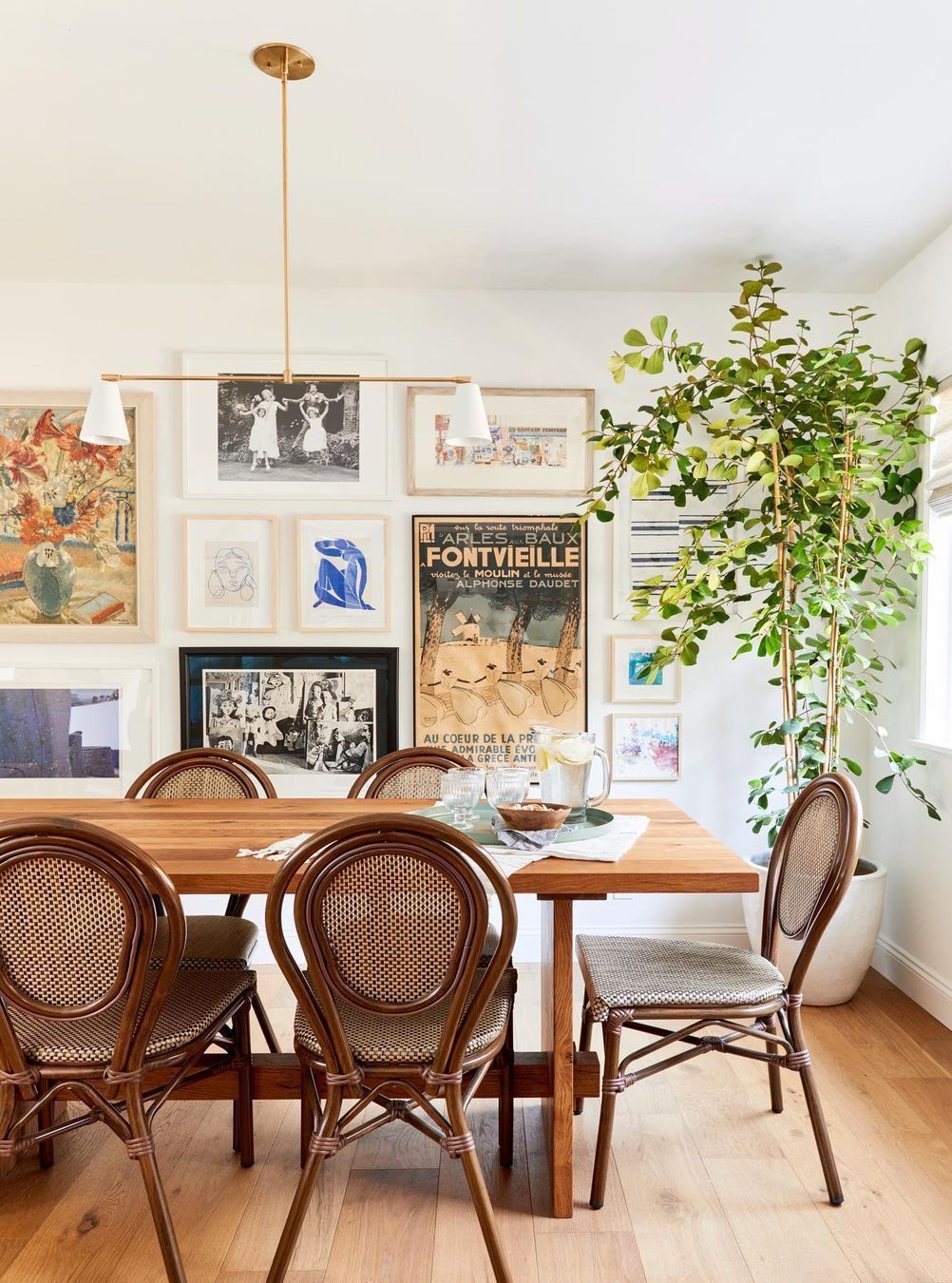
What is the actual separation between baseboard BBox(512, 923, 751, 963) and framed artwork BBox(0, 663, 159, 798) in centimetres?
164

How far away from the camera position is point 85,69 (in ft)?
7.43

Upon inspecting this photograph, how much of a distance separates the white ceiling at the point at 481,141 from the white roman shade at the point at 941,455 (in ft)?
1.86

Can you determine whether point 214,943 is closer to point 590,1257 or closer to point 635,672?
point 590,1257

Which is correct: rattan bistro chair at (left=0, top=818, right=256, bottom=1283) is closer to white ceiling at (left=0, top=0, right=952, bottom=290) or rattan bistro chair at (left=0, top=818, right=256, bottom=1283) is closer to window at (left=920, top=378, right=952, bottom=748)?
white ceiling at (left=0, top=0, right=952, bottom=290)

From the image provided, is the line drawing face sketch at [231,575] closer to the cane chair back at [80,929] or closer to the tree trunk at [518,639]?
the tree trunk at [518,639]

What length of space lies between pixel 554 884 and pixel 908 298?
2.74 m

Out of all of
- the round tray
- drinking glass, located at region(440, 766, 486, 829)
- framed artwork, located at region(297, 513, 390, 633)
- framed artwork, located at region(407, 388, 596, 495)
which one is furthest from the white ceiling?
the round tray

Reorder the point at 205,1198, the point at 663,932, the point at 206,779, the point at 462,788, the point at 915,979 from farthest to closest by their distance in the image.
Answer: the point at 663,932 → the point at 915,979 → the point at 206,779 → the point at 462,788 → the point at 205,1198

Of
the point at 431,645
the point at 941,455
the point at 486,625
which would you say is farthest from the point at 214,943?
the point at 941,455

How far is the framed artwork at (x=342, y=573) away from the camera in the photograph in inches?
148

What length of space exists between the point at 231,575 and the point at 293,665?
0.43m

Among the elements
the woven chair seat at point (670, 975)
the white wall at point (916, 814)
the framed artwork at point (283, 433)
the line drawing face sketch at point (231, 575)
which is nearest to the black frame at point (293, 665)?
the line drawing face sketch at point (231, 575)

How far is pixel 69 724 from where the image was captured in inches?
147

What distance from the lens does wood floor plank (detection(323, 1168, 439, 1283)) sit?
1.89 m
